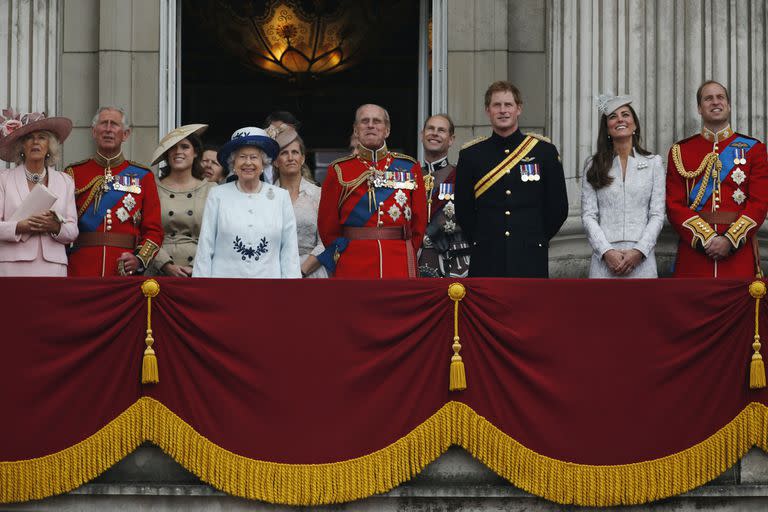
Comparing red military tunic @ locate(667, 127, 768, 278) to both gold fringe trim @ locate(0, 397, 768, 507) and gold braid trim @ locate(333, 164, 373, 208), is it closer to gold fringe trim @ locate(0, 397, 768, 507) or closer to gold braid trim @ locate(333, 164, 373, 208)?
gold fringe trim @ locate(0, 397, 768, 507)

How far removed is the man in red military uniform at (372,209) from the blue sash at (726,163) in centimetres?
173

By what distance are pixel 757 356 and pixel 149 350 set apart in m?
3.35

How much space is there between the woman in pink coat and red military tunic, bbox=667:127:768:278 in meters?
3.79

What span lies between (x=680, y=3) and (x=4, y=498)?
6.33m

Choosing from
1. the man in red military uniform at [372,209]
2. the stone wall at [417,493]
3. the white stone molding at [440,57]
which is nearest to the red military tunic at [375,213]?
the man in red military uniform at [372,209]

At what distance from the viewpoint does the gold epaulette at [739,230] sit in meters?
9.78

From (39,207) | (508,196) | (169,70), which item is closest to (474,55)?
(169,70)

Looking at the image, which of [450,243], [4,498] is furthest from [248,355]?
[450,243]

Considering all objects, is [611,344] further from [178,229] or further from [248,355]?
[178,229]

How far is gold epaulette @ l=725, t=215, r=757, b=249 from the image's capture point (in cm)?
978

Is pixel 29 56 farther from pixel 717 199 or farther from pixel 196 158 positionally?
pixel 717 199

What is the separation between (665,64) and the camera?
1188cm

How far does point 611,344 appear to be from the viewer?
8.80 m

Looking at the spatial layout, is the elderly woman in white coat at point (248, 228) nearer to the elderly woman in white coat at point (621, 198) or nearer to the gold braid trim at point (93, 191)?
the gold braid trim at point (93, 191)
